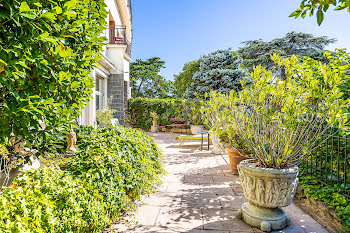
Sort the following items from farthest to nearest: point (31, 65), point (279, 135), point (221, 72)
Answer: point (221, 72) → point (279, 135) → point (31, 65)

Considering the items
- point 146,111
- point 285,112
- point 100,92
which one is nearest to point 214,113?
point 285,112

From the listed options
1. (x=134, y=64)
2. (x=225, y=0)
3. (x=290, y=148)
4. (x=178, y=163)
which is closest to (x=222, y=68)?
(x=225, y=0)

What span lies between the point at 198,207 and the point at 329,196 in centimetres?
180

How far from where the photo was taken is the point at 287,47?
62.8 ft

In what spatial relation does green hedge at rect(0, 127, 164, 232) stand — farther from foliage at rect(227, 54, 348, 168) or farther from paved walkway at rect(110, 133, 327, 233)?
foliage at rect(227, 54, 348, 168)

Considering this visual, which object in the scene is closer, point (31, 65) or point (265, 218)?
point (31, 65)

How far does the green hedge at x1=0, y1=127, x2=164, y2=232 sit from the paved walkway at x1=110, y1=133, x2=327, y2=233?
377 millimetres

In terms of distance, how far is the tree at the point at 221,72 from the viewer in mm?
11969

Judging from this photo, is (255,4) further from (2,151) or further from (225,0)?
(2,151)

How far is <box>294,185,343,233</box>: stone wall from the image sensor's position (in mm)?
2486

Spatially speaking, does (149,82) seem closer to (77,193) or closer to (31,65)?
(31,65)

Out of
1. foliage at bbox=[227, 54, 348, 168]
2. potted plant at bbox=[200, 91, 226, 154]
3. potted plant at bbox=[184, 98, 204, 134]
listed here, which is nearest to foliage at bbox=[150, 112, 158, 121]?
potted plant at bbox=[184, 98, 204, 134]

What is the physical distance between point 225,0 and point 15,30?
9815 millimetres

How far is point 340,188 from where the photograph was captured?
278cm
